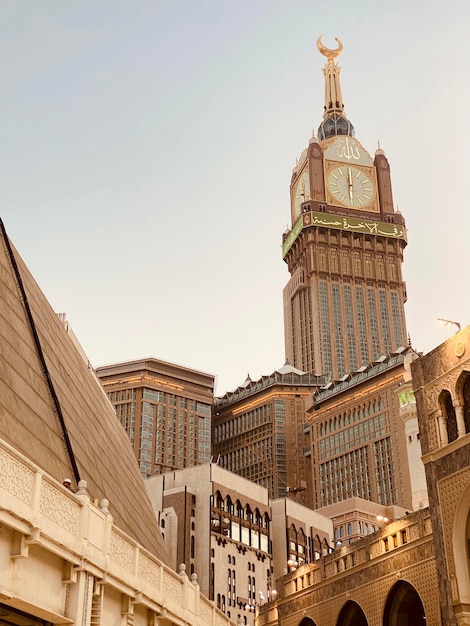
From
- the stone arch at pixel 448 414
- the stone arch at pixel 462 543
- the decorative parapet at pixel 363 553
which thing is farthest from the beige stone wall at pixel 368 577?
the stone arch at pixel 448 414

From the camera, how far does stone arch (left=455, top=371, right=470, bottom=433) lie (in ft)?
108

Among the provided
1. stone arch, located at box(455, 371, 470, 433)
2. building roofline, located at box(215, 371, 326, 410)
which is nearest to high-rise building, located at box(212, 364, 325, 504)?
building roofline, located at box(215, 371, 326, 410)

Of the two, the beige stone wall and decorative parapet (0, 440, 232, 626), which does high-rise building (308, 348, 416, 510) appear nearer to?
the beige stone wall

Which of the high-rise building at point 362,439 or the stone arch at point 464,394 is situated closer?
the stone arch at point 464,394

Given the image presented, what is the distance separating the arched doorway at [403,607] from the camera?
129 feet

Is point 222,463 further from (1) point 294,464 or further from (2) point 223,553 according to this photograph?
(2) point 223,553

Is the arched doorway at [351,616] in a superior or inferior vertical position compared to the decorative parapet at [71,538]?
superior

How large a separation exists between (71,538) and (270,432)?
550 feet

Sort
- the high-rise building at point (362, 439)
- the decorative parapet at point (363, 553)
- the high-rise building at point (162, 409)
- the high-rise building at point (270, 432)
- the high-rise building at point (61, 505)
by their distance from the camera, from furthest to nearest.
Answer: the high-rise building at point (162, 409), the high-rise building at point (270, 432), the high-rise building at point (362, 439), the decorative parapet at point (363, 553), the high-rise building at point (61, 505)

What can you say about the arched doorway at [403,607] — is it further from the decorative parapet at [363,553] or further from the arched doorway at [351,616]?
the arched doorway at [351,616]

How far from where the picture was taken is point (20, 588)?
48.6 feet

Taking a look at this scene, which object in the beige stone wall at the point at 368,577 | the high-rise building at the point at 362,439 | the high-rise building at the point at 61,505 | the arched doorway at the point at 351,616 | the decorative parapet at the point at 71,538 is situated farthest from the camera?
the high-rise building at the point at 362,439

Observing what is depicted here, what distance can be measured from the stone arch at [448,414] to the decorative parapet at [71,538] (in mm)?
15276

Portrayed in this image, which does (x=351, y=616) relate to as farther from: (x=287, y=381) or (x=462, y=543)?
(x=287, y=381)
